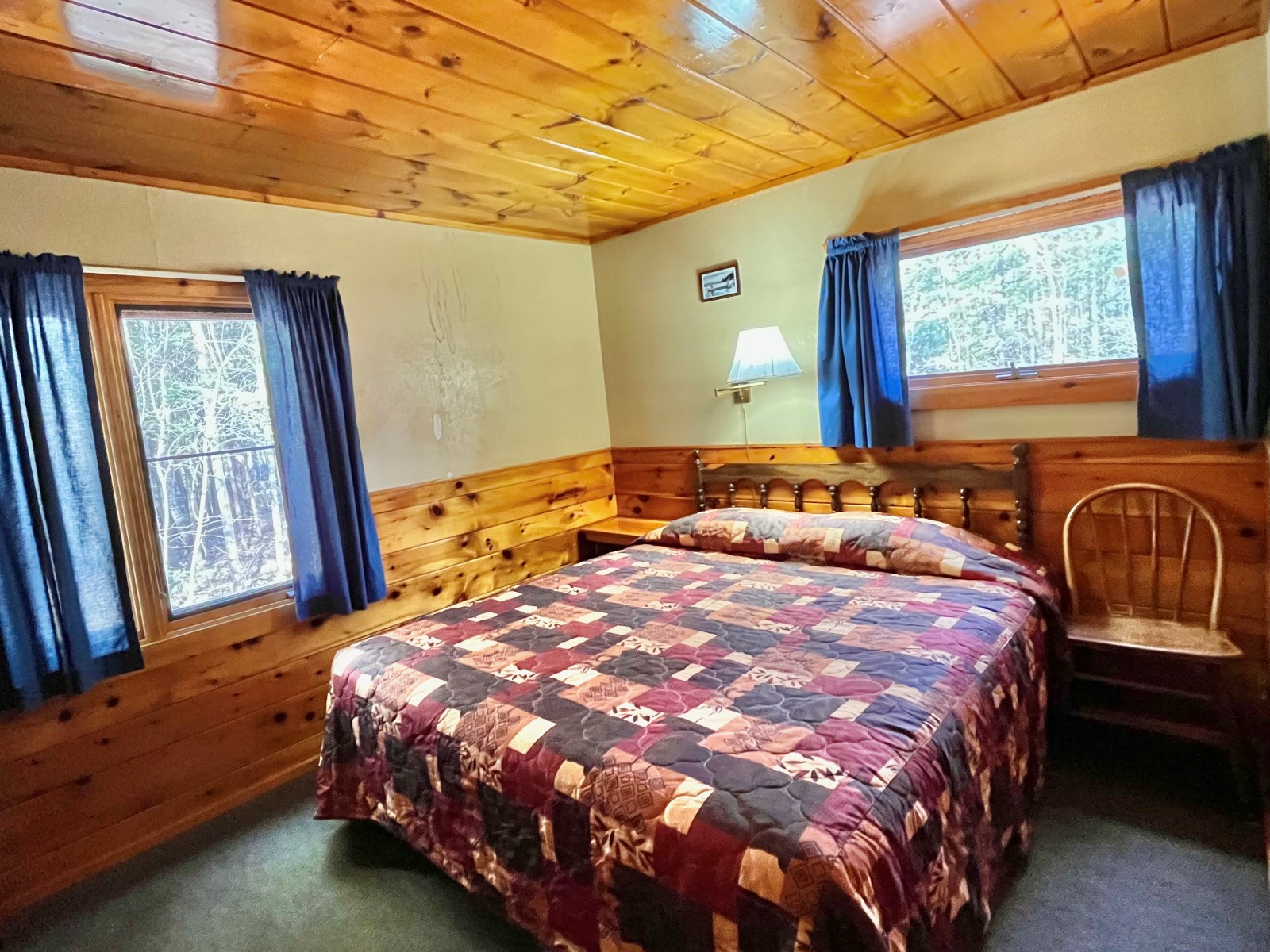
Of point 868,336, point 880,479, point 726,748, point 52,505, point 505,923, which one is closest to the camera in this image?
point 726,748

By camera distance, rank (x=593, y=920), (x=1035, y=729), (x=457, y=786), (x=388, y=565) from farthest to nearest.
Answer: (x=388, y=565) < (x=1035, y=729) < (x=457, y=786) < (x=593, y=920)

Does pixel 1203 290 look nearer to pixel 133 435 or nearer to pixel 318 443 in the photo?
pixel 318 443

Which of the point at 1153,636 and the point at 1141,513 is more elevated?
the point at 1141,513

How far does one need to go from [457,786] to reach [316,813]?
→ 0.79m

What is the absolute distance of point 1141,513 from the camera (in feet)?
7.91

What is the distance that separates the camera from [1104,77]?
2.30 m

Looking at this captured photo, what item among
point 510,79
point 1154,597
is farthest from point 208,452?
point 1154,597

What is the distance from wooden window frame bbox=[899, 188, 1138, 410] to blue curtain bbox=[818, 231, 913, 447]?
0.10 meters

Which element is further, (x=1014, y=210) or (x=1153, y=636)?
(x=1014, y=210)

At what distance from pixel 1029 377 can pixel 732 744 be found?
6.45 ft

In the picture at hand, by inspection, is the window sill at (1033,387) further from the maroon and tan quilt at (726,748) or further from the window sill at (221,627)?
the window sill at (221,627)

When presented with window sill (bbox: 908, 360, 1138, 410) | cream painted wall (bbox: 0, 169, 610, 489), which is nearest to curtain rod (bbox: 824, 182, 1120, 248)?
window sill (bbox: 908, 360, 1138, 410)

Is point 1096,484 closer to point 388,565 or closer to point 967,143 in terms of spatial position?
point 967,143

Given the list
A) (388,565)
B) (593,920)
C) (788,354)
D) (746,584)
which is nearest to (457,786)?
(593,920)
